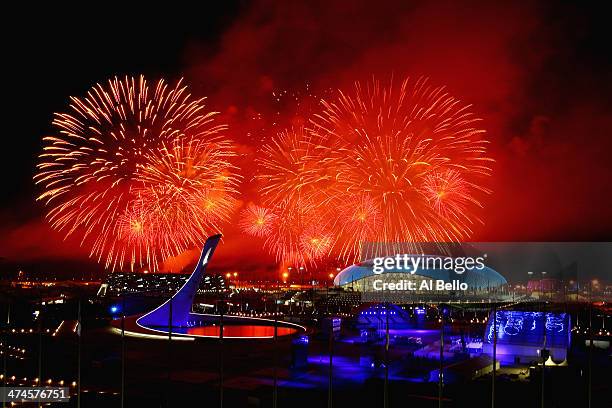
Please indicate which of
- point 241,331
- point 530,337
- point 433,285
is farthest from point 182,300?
point 433,285

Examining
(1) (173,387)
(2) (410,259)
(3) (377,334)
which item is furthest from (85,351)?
(2) (410,259)

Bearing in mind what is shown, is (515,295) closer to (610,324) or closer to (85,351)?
(610,324)

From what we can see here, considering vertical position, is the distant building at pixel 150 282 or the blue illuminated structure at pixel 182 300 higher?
the blue illuminated structure at pixel 182 300

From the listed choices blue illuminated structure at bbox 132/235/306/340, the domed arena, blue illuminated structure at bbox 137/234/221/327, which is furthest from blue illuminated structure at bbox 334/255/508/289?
blue illuminated structure at bbox 137/234/221/327

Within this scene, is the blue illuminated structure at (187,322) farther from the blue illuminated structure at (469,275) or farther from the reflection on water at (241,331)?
the blue illuminated structure at (469,275)

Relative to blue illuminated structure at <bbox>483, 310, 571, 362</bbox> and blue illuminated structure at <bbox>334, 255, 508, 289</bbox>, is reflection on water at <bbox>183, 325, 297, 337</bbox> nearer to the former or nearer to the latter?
blue illuminated structure at <bbox>483, 310, 571, 362</bbox>

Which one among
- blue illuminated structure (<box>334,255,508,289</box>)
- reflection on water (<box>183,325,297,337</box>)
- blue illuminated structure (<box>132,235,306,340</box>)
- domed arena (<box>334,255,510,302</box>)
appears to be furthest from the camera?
blue illuminated structure (<box>334,255,508,289</box>)

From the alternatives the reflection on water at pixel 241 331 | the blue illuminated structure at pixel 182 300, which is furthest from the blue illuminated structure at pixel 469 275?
the blue illuminated structure at pixel 182 300
